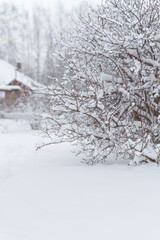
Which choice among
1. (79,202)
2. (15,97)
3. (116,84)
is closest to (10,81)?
(15,97)

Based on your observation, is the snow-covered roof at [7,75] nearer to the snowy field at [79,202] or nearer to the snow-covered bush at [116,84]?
the snow-covered bush at [116,84]

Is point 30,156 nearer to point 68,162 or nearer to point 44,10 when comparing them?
point 68,162

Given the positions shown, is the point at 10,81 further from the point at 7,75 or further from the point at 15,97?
the point at 15,97

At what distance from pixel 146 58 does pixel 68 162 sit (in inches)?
79.2

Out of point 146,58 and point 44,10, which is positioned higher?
point 44,10

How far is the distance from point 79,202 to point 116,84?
2151 mm

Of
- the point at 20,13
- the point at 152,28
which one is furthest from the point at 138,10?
the point at 20,13

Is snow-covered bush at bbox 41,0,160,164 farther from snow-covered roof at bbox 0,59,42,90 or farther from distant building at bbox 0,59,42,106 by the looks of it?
snow-covered roof at bbox 0,59,42,90

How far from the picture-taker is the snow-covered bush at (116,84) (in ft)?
15.9

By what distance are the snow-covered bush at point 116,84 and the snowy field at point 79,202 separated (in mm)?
427

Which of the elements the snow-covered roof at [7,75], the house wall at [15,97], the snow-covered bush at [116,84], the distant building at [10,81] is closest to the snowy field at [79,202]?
the snow-covered bush at [116,84]

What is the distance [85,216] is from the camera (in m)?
3.45

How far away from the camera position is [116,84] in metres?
5.30

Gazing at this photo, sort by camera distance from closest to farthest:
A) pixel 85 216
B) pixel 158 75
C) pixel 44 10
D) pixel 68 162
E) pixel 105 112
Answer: pixel 85 216 < pixel 105 112 < pixel 158 75 < pixel 68 162 < pixel 44 10
